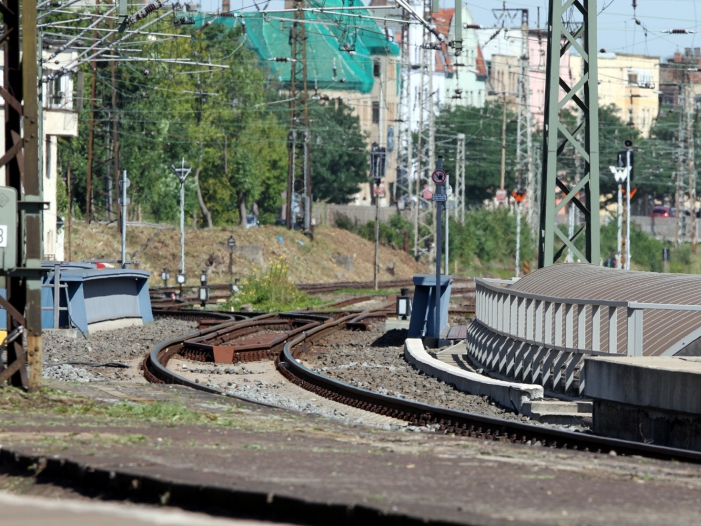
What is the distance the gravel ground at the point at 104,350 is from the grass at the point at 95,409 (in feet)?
16.2

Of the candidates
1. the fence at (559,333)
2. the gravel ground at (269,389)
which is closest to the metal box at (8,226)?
the gravel ground at (269,389)

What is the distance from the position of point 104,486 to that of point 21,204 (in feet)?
17.9

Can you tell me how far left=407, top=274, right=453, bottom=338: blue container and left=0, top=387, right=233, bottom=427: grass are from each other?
13936 millimetres

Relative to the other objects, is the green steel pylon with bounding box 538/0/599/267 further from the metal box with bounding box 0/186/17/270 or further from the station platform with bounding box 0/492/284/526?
the station platform with bounding box 0/492/284/526

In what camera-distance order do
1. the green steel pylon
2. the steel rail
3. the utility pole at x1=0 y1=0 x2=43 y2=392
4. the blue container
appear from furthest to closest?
the blue container → the green steel pylon → the utility pole at x1=0 y1=0 x2=43 y2=392 → the steel rail

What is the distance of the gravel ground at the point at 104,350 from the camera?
1811 cm

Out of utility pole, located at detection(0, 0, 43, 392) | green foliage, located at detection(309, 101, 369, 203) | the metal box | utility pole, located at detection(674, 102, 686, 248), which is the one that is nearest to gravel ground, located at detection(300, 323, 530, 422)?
utility pole, located at detection(0, 0, 43, 392)

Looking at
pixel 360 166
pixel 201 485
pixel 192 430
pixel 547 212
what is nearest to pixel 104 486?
pixel 201 485

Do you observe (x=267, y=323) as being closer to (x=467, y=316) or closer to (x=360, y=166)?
(x=467, y=316)

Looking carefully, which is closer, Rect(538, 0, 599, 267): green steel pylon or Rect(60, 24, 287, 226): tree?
Rect(538, 0, 599, 267): green steel pylon

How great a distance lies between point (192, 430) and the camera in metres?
9.89

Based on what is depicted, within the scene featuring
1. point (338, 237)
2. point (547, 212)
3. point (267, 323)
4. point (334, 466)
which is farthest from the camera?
point (338, 237)

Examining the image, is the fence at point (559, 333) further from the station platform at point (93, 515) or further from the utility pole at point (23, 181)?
the station platform at point (93, 515)

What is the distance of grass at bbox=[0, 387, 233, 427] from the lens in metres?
10.9
